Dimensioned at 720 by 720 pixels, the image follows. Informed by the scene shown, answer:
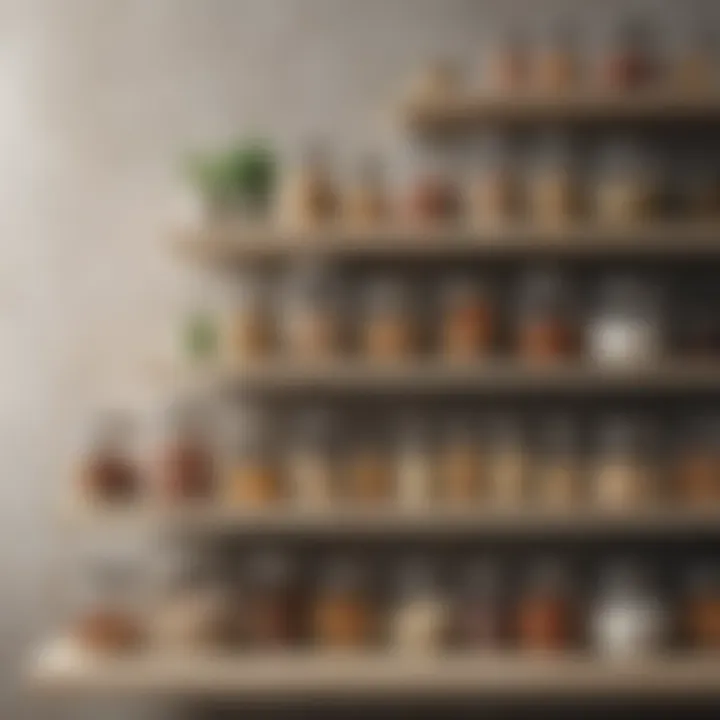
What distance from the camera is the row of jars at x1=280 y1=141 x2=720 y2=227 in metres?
2.71

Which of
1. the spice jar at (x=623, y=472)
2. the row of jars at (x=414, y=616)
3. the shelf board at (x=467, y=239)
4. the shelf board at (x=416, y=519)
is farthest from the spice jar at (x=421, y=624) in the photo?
the shelf board at (x=467, y=239)

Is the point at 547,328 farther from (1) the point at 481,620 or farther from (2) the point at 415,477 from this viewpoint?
(1) the point at 481,620

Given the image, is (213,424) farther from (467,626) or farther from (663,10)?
(663,10)

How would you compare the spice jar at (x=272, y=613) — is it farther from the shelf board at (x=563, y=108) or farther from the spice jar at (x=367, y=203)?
the shelf board at (x=563, y=108)

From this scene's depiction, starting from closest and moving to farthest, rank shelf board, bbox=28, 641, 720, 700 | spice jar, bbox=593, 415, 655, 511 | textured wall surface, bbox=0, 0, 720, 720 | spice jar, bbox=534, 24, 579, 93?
shelf board, bbox=28, 641, 720, 700, spice jar, bbox=593, 415, 655, 511, spice jar, bbox=534, 24, 579, 93, textured wall surface, bbox=0, 0, 720, 720

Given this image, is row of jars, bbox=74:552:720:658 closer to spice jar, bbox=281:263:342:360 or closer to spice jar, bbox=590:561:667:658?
spice jar, bbox=590:561:667:658

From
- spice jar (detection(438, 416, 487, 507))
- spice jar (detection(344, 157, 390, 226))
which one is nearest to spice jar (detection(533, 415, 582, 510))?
spice jar (detection(438, 416, 487, 507))

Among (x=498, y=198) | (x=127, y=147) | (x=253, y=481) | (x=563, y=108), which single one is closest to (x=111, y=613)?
(x=253, y=481)

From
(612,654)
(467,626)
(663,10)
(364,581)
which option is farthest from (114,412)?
(663,10)

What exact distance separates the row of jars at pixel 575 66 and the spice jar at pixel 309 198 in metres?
0.25

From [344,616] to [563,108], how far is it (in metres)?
1.06

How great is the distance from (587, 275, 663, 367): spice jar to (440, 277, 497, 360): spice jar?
0.21 metres

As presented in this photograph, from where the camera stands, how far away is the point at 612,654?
2.59 m

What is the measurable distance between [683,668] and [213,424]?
3.37 feet
